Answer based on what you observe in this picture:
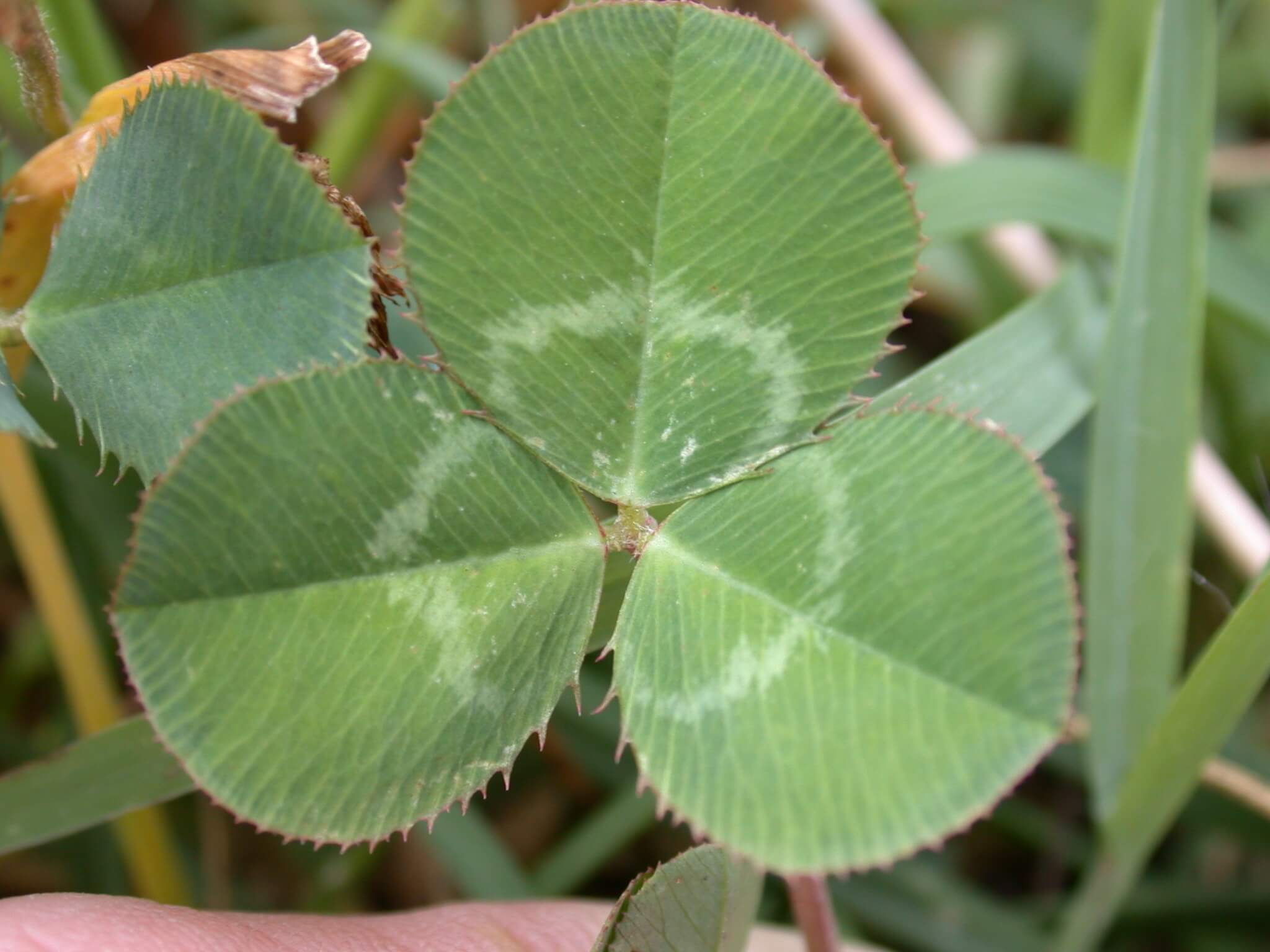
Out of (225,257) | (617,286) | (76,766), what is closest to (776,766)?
(617,286)

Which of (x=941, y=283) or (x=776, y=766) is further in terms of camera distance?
(x=941, y=283)

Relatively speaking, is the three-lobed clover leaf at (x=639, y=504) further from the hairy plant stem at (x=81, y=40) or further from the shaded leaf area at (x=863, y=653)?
the hairy plant stem at (x=81, y=40)

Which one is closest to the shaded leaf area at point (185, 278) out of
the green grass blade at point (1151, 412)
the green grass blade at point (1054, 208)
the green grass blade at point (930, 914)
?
the green grass blade at point (1151, 412)

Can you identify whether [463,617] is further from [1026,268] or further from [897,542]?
[1026,268]

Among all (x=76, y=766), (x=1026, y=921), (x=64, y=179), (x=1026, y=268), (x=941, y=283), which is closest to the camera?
(x=64, y=179)

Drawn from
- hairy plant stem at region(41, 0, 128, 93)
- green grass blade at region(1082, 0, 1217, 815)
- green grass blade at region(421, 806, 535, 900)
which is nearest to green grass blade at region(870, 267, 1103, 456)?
green grass blade at region(1082, 0, 1217, 815)

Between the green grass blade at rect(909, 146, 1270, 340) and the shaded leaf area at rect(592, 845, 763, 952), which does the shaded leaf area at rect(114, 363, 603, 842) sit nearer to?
the shaded leaf area at rect(592, 845, 763, 952)
